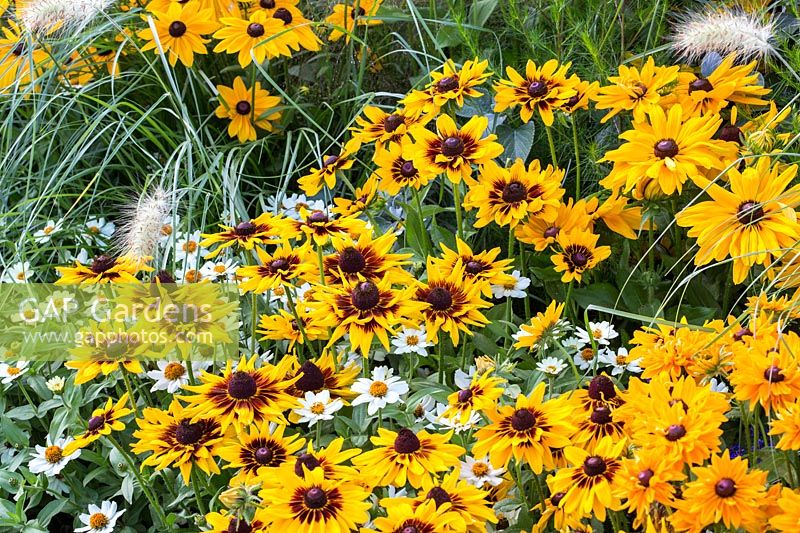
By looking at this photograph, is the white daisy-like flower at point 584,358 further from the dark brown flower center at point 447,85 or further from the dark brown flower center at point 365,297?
the dark brown flower center at point 447,85

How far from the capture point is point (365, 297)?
5.19ft

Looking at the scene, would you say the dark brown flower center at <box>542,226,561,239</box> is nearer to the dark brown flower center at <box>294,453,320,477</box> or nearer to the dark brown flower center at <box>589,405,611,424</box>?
the dark brown flower center at <box>589,405,611,424</box>

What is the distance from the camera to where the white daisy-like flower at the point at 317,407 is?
159cm

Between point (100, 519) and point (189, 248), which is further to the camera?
point (189, 248)

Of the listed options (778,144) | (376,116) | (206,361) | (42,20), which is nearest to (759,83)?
(778,144)

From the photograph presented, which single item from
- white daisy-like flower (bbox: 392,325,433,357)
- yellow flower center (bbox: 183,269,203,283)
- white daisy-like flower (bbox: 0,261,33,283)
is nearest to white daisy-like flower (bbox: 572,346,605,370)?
white daisy-like flower (bbox: 392,325,433,357)

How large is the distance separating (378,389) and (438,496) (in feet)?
1.11

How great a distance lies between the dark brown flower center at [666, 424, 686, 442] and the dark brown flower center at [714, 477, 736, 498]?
0.07 m

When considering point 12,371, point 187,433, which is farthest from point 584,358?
point 12,371

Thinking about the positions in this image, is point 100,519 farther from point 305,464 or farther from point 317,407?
point 305,464

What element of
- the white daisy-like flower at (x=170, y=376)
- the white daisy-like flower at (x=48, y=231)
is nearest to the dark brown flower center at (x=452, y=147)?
the white daisy-like flower at (x=170, y=376)

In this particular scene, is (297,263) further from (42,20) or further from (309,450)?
(42,20)

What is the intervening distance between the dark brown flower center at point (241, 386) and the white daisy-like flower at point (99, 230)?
1125mm

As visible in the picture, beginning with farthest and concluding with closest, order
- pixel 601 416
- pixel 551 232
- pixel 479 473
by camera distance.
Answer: pixel 551 232 → pixel 479 473 → pixel 601 416
